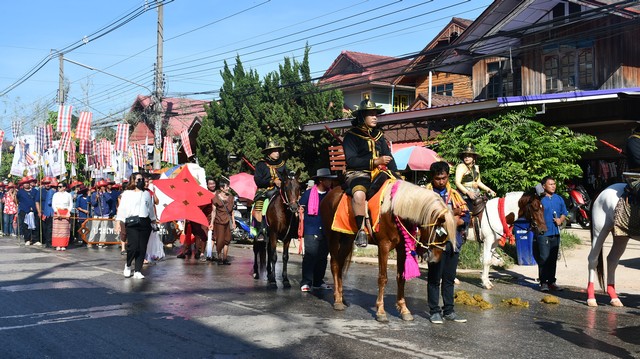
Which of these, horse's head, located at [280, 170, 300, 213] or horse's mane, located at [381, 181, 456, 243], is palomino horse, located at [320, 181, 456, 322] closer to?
horse's mane, located at [381, 181, 456, 243]

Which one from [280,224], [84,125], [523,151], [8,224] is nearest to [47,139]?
[84,125]

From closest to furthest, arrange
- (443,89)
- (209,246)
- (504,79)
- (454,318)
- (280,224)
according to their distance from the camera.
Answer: (454,318), (280,224), (209,246), (504,79), (443,89)

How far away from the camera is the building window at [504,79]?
91.2ft

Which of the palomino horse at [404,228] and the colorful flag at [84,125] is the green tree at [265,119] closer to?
the colorful flag at [84,125]

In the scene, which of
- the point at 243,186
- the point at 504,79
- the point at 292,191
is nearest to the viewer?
the point at 292,191

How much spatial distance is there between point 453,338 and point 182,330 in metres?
3.15

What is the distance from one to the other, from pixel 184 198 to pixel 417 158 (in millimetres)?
8749

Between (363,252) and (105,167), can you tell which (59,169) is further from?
(363,252)

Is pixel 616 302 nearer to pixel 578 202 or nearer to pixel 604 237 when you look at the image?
pixel 604 237

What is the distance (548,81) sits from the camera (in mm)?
26250

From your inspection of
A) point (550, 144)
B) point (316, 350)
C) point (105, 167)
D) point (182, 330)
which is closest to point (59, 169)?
point (105, 167)

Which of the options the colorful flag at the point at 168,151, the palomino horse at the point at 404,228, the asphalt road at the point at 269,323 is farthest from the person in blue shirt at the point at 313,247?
the colorful flag at the point at 168,151

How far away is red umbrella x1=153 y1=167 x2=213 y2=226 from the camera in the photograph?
15961 mm

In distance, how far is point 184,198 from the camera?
53.4 ft
